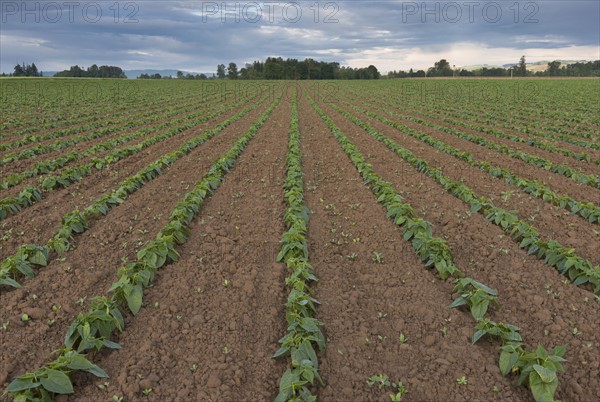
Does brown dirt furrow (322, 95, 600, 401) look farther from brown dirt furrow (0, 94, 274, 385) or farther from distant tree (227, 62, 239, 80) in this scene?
distant tree (227, 62, 239, 80)

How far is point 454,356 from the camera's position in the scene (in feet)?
13.1

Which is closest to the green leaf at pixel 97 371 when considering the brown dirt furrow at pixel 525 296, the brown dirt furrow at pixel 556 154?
the brown dirt furrow at pixel 525 296

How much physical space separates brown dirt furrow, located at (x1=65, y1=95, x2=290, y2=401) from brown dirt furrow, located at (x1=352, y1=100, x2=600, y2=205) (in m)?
6.21

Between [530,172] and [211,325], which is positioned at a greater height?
[530,172]

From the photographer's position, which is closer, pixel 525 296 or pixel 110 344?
pixel 110 344

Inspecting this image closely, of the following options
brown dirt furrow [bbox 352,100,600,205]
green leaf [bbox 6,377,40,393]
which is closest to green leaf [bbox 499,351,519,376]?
green leaf [bbox 6,377,40,393]

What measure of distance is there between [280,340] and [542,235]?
192 inches

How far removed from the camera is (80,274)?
5.38 meters

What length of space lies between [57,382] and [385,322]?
3037 mm

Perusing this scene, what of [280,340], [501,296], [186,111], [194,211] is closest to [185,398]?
[280,340]

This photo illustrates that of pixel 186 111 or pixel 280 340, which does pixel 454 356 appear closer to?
pixel 280 340

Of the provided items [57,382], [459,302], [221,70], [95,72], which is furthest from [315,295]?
[221,70]

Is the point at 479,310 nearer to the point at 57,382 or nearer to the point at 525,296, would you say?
the point at 525,296

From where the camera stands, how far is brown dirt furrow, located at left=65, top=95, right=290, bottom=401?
3635 mm
